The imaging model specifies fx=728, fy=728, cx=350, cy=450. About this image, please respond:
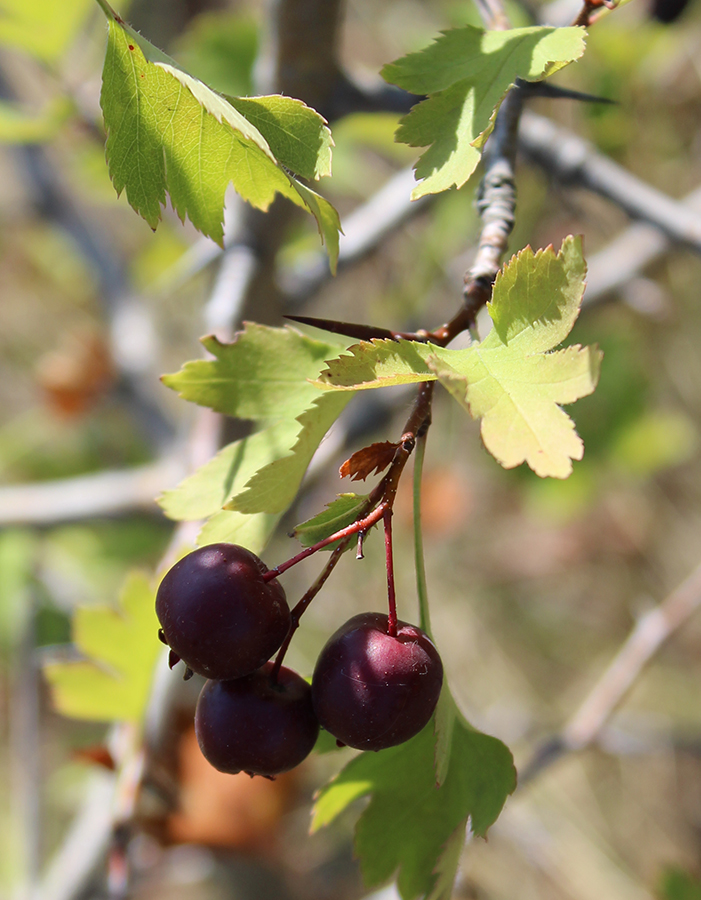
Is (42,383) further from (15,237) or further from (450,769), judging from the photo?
(450,769)

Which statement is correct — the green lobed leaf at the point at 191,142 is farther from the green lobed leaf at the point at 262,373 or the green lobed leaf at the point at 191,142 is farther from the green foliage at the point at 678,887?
the green foliage at the point at 678,887

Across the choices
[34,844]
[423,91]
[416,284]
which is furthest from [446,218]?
[34,844]

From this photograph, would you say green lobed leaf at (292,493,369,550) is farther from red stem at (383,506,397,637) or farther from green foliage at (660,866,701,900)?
green foliage at (660,866,701,900)

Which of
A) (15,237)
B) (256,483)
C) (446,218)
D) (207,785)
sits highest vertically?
(256,483)

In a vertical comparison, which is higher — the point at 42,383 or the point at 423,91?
the point at 423,91

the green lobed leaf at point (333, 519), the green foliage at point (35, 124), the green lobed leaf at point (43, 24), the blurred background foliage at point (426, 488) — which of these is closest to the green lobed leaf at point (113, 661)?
the blurred background foliage at point (426, 488)

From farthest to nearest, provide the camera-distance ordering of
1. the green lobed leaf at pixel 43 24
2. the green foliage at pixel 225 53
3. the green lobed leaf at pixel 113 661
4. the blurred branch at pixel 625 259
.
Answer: the blurred branch at pixel 625 259 < the green foliage at pixel 225 53 < the green lobed leaf at pixel 43 24 < the green lobed leaf at pixel 113 661

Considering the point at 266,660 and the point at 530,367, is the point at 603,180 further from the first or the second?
the point at 266,660

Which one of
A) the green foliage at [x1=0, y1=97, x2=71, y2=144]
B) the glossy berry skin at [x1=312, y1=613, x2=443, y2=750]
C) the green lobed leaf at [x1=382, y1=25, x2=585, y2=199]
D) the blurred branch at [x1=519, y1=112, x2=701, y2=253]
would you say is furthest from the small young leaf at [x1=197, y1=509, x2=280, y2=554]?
the green foliage at [x1=0, y1=97, x2=71, y2=144]
